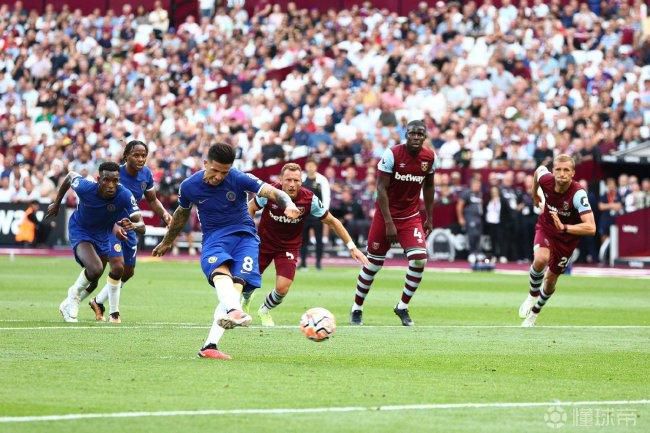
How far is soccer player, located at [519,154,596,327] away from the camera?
16.9 metres

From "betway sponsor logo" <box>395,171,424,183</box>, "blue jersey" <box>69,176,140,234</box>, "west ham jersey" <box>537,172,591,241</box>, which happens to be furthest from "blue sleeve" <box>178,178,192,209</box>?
"west ham jersey" <box>537,172,591,241</box>

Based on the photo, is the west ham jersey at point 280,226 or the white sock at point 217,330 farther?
the west ham jersey at point 280,226

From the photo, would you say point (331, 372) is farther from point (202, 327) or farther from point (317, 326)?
point (202, 327)

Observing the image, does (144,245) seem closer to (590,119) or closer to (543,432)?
(590,119)

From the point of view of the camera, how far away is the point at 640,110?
33750mm

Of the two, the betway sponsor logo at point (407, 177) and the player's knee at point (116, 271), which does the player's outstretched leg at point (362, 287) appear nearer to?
the betway sponsor logo at point (407, 177)

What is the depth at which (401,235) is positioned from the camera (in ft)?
57.5

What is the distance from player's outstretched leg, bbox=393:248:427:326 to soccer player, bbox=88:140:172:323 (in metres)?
3.13

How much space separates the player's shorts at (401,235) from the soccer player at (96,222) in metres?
2.94

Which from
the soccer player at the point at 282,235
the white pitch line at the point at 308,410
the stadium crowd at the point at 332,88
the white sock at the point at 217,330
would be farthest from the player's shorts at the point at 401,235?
the stadium crowd at the point at 332,88

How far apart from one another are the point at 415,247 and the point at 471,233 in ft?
56.2

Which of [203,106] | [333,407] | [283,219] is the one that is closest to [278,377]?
[333,407]

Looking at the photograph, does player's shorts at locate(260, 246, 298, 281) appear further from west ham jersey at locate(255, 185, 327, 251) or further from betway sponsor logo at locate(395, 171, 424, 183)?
betway sponsor logo at locate(395, 171, 424, 183)

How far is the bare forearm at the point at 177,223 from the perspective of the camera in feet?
43.5
